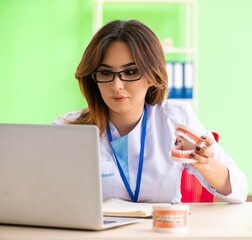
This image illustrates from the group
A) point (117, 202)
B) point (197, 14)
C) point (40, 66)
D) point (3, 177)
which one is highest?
point (197, 14)

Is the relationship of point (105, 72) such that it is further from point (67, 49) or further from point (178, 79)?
point (67, 49)

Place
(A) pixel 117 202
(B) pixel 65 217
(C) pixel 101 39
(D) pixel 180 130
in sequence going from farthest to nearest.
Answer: (C) pixel 101 39 < (A) pixel 117 202 < (D) pixel 180 130 < (B) pixel 65 217

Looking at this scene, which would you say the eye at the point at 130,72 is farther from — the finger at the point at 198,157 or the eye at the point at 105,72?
the finger at the point at 198,157

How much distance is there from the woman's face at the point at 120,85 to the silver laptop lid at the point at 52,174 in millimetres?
733

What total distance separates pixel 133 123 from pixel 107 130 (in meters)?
0.11

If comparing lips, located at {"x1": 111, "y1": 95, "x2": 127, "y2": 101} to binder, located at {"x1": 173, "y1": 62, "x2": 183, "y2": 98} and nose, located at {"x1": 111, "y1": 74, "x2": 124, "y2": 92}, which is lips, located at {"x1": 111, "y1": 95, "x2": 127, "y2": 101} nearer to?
nose, located at {"x1": 111, "y1": 74, "x2": 124, "y2": 92}

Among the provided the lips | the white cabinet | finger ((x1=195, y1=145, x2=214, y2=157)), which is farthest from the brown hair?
Result: the white cabinet

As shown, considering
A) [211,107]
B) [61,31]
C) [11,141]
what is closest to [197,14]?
[211,107]

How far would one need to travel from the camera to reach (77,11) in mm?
6137

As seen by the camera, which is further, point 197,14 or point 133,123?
point 197,14

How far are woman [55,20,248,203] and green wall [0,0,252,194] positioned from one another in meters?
3.54

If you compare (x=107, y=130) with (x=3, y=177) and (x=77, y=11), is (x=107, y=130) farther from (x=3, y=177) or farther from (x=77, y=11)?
(x=77, y=11)

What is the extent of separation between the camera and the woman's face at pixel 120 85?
2385mm

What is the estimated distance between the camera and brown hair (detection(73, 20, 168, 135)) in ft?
7.96
